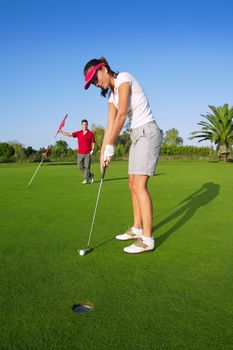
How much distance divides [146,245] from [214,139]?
34.5m

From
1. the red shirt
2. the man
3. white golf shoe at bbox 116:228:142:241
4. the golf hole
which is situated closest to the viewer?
the golf hole

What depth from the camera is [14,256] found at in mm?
3967

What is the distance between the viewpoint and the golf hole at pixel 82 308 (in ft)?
8.70

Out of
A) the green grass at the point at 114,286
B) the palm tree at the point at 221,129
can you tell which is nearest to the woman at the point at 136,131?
the green grass at the point at 114,286

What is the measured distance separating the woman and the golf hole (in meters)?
1.37

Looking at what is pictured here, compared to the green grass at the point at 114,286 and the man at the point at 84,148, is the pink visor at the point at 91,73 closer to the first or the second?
the green grass at the point at 114,286

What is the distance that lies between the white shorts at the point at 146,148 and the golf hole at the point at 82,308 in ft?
Answer: 6.18

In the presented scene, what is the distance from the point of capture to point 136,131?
4.32 m

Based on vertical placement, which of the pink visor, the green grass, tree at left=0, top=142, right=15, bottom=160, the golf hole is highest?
the pink visor

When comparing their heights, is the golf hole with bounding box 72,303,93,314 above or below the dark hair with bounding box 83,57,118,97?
below

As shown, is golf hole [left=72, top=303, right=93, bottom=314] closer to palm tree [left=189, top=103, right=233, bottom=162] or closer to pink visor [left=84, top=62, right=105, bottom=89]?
pink visor [left=84, top=62, right=105, bottom=89]

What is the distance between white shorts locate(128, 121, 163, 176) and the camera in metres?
4.21

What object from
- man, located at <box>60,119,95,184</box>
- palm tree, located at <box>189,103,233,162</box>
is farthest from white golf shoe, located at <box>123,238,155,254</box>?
palm tree, located at <box>189,103,233,162</box>

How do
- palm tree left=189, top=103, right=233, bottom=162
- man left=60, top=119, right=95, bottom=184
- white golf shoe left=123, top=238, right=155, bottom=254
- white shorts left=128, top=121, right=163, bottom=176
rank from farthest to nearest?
palm tree left=189, top=103, right=233, bottom=162, man left=60, top=119, right=95, bottom=184, white shorts left=128, top=121, right=163, bottom=176, white golf shoe left=123, top=238, right=155, bottom=254
